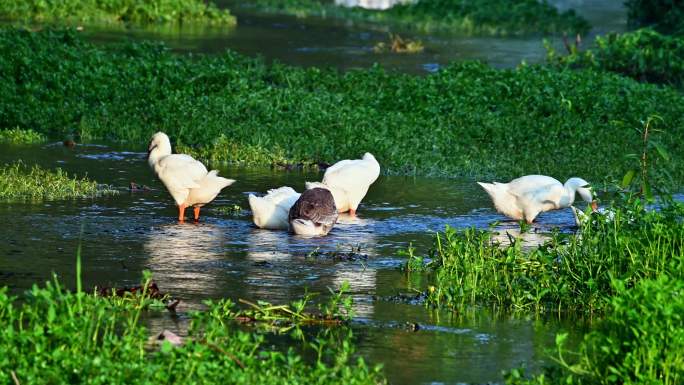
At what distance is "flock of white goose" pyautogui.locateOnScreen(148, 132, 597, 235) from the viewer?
37.3ft

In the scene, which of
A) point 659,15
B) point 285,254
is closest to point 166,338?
point 285,254

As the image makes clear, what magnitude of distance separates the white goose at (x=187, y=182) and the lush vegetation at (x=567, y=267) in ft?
9.71

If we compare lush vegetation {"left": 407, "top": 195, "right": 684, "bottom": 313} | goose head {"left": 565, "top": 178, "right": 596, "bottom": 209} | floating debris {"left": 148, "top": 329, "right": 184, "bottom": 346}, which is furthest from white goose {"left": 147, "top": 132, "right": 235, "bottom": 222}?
floating debris {"left": 148, "top": 329, "right": 184, "bottom": 346}

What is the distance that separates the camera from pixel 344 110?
57.3 feet

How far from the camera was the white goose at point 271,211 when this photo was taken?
38.0 feet

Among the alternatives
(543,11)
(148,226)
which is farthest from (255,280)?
(543,11)

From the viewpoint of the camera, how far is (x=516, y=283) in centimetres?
930

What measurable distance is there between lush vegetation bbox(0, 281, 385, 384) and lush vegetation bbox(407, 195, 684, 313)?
2.03 metres

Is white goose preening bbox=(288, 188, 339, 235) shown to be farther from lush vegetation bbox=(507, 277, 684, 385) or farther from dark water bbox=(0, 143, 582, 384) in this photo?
lush vegetation bbox=(507, 277, 684, 385)

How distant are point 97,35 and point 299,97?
30.3 feet

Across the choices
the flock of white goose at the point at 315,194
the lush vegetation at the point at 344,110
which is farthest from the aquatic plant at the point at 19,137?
the flock of white goose at the point at 315,194

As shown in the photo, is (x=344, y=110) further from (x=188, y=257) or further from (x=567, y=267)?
(x=567, y=267)

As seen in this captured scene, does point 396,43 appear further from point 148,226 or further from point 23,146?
point 148,226

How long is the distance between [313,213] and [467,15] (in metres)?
23.0
